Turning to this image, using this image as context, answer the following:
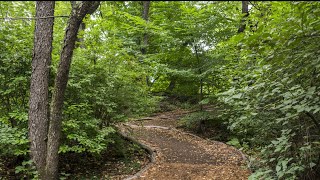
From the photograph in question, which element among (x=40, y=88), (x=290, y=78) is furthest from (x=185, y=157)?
(x=290, y=78)

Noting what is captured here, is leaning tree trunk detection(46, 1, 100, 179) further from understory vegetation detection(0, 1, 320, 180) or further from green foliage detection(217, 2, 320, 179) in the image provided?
green foliage detection(217, 2, 320, 179)

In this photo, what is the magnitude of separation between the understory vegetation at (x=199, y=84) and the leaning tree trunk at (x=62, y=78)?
300 mm

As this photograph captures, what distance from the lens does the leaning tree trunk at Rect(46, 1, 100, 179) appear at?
12.2 ft

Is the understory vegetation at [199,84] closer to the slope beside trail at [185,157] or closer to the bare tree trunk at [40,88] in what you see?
the bare tree trunk at [40,88]

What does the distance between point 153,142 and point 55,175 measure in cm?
362

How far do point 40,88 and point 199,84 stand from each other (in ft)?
18.7

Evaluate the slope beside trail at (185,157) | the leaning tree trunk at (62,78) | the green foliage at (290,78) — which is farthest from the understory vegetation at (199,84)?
the slope beside trail at (185,157)

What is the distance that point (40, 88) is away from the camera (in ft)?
15.3

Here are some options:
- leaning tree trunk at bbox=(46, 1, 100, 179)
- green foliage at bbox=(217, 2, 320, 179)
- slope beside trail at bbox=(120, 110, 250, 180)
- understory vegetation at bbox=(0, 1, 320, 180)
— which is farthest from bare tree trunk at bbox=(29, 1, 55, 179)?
green foliage at bbox=(217, 2, 320, 179)

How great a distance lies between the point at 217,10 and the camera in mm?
8430

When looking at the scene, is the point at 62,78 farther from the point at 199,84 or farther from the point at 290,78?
the point at 199,84

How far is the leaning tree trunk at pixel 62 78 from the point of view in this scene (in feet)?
12.2

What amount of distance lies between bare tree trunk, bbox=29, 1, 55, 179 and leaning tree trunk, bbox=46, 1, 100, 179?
1.43 feet

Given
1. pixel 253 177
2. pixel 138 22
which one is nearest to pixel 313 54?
pixel 253 177
